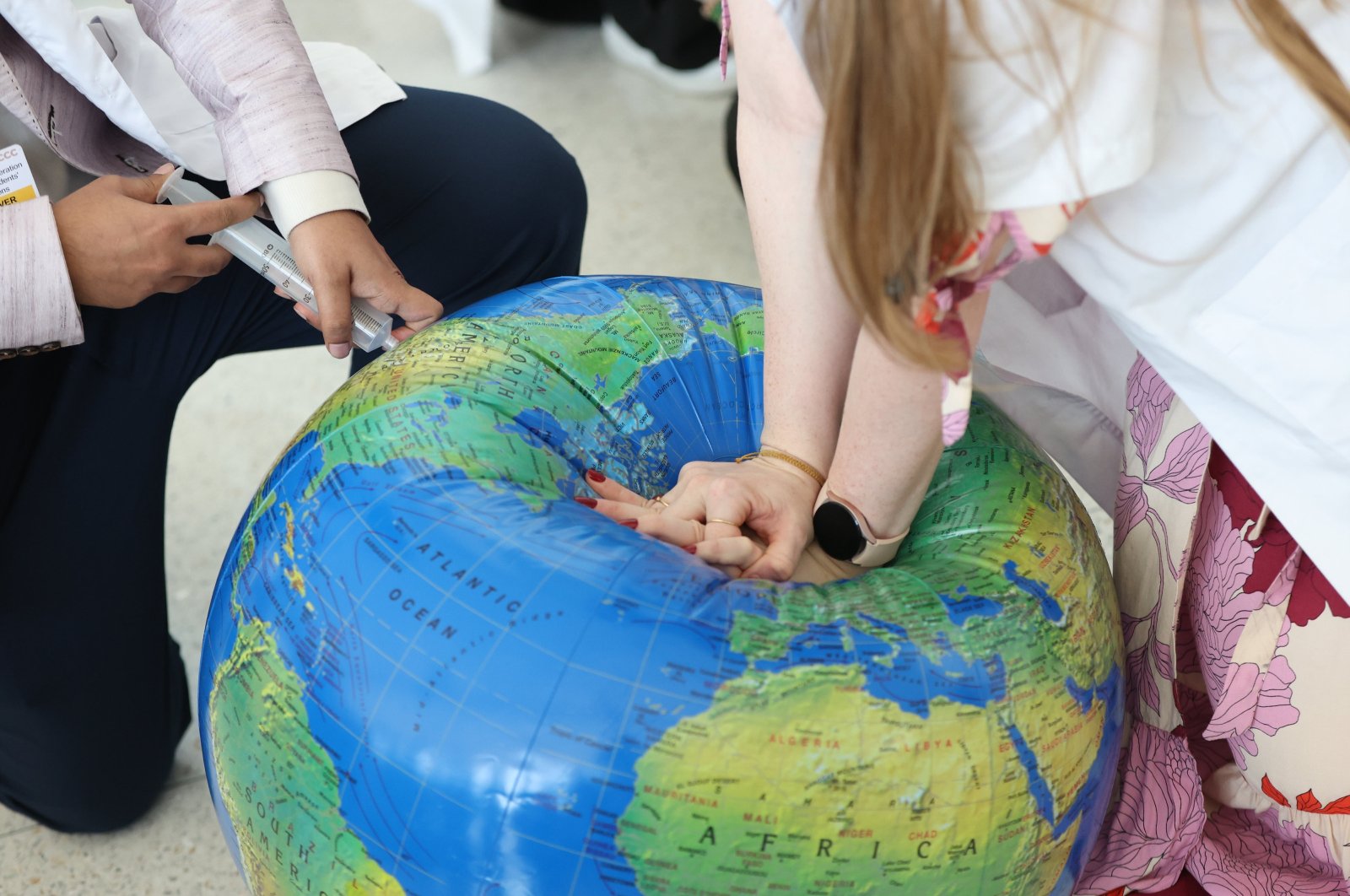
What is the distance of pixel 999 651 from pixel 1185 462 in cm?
24

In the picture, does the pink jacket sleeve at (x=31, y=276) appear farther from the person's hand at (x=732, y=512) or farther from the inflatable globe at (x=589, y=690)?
the person's hand at (x=732, y=512)

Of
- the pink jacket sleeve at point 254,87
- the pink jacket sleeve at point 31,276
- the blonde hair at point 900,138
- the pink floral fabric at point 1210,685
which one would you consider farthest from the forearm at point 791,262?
the pink jacket sleeve at point 31,276

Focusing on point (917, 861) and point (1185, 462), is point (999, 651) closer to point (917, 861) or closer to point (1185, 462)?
point (917, 861)

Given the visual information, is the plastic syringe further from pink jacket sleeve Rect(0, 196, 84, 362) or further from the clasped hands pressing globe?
the clasped hands pressing globe

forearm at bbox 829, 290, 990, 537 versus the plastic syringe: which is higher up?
forearm at bbox 829, 290, 990, 537

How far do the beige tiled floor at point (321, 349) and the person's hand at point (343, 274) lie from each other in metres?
0.60

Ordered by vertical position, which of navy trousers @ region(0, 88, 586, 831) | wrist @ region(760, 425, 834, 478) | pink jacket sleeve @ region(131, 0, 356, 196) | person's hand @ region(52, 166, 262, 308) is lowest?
navy trousers @ region(0, 88, 586, 831)

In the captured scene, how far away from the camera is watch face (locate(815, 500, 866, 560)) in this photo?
823 millimetres

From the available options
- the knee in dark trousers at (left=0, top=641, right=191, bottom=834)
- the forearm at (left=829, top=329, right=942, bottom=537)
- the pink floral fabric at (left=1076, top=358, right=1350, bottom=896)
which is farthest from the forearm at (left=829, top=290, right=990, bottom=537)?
the knee in dark trousers at (left=0, top=641, right=191, bottom=834)

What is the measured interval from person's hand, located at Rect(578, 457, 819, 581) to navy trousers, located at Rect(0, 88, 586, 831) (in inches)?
17.8

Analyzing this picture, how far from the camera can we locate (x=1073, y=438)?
1032 mm

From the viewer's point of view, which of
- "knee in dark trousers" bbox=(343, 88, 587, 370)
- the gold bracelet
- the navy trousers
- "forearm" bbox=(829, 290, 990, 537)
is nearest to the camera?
"forearm" bbox=(829, 290, 990, 537)

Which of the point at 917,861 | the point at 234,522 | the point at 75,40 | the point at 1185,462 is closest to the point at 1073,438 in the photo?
the point at 1185,462

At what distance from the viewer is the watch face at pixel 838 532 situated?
0.82 meters
